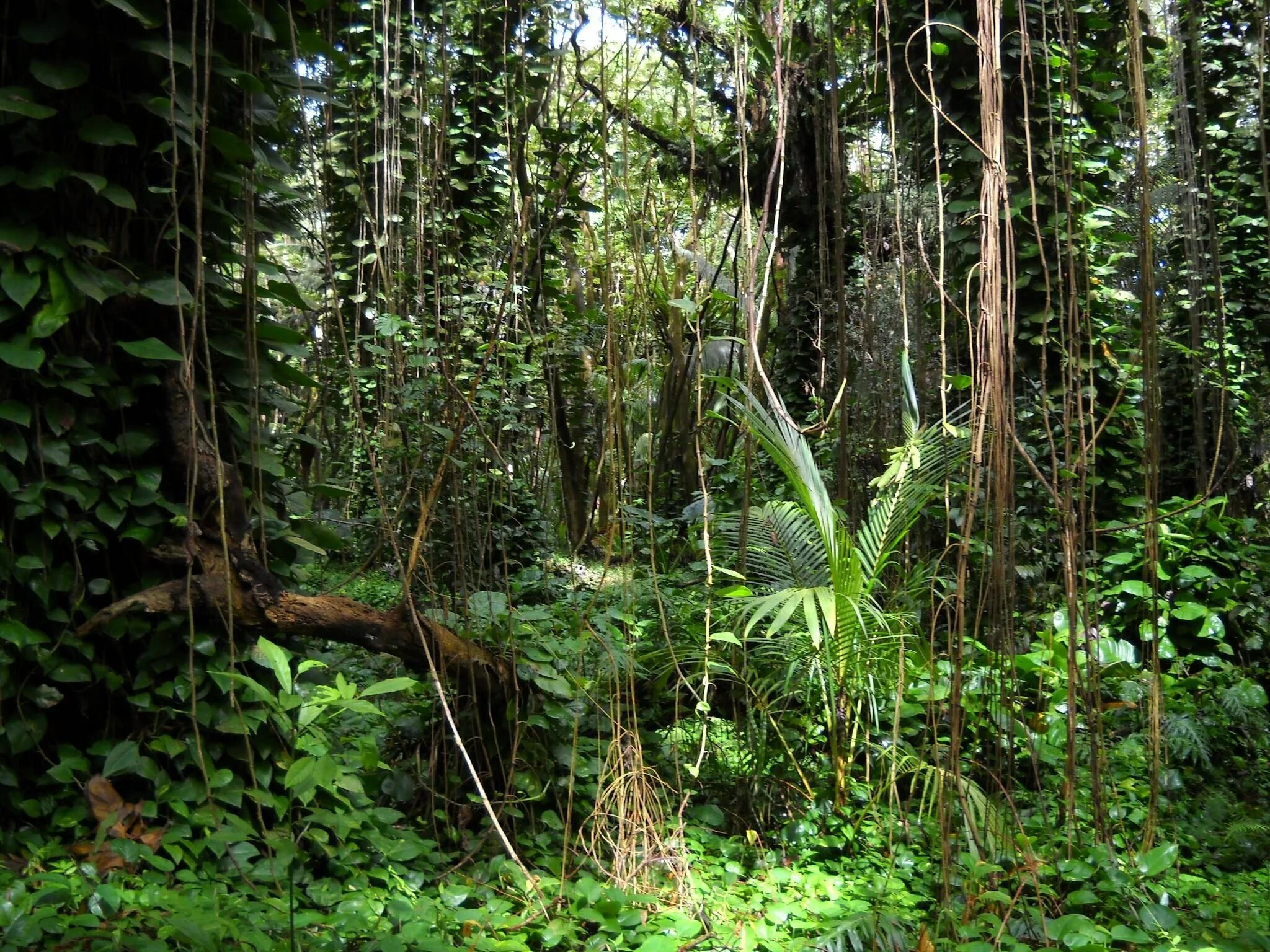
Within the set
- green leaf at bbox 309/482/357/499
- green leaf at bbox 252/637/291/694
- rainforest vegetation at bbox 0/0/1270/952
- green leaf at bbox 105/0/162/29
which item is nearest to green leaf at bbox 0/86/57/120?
rainforest vegetation at bbox 0/0/1270/952

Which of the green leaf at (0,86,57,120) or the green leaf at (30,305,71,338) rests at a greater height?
the green leaf at (0,86,57,120)

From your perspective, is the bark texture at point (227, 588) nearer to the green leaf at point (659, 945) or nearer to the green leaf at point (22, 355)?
the green leaf at point (22, 355)

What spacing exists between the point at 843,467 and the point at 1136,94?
1708 mm

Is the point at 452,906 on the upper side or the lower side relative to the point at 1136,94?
lower

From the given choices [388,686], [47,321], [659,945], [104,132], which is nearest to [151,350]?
[47,321]

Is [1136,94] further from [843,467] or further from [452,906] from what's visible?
[452,906]

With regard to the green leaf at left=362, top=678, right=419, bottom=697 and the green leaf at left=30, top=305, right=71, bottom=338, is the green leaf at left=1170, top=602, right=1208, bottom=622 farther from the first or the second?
the green leaf at left=30, top=305, right=71, bottom=338

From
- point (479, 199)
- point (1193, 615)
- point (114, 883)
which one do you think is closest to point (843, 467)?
point (1193, 615)

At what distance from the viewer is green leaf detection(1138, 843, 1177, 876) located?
2.22 meters

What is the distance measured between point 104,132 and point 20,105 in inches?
6.2

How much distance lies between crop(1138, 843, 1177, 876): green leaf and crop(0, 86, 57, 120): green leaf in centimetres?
311

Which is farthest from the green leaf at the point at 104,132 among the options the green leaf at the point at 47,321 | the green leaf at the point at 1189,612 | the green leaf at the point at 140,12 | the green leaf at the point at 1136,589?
the green leaf at the point at 1189,612

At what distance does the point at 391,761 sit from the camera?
2.78 metres

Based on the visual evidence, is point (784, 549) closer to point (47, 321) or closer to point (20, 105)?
point (47, 321)
